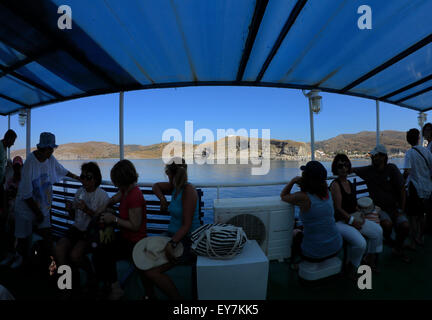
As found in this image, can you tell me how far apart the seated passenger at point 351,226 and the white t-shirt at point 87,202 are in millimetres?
2468

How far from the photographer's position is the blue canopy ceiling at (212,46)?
1906 millimetres

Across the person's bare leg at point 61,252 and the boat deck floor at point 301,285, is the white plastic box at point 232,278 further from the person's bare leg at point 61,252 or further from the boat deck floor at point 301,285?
the person's bare leg at point 61,252

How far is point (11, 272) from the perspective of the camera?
2178 millimetres

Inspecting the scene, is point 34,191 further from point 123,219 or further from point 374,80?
point 374,80

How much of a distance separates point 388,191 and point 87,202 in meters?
3.55

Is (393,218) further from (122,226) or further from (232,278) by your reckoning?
(122,226)

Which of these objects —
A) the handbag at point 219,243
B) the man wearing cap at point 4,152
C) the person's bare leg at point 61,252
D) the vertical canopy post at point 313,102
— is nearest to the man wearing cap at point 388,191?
the vertical canopy post at point 313,102

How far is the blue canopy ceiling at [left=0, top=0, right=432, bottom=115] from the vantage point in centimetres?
191

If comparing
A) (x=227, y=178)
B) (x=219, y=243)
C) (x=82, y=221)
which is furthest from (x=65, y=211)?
(x=227, y=178)

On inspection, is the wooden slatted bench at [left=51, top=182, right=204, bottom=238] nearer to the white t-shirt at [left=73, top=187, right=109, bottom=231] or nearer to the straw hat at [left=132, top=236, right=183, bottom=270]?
the white t-shirt at [left=73, top=187, right=109, bottom=231]

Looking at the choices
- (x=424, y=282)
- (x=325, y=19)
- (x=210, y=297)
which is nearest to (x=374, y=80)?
(x=325, y=19)

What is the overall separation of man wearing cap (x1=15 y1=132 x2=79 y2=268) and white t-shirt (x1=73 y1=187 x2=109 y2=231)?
50cm

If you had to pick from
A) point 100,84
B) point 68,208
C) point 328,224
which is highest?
point 100,84
